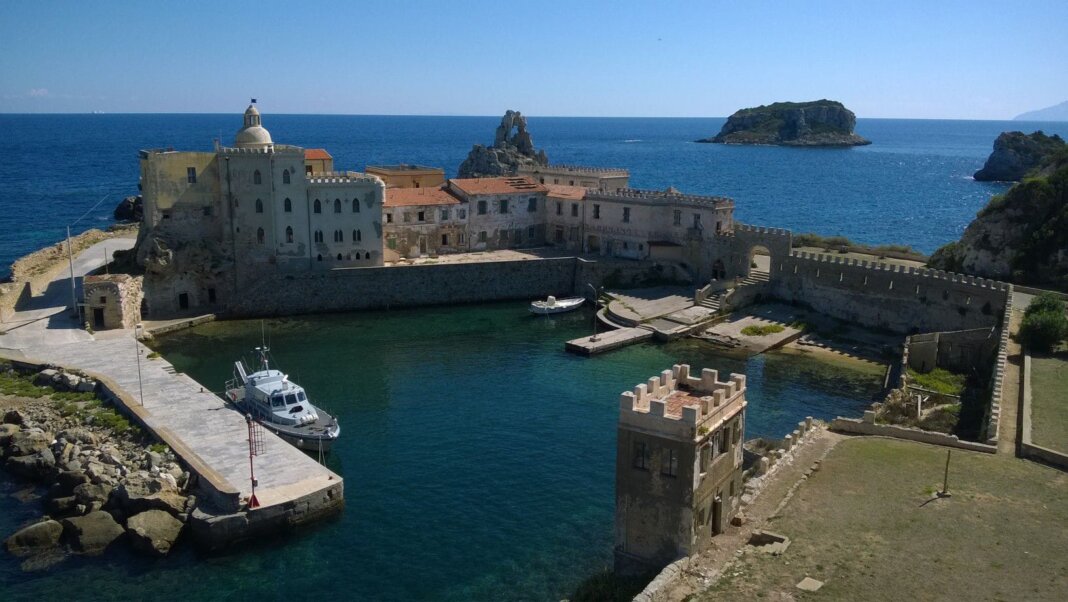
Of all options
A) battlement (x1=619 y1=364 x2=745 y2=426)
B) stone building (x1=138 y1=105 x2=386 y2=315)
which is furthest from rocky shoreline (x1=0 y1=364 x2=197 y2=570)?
battlement (x1=619 y1=364 x2=745 y2=426)

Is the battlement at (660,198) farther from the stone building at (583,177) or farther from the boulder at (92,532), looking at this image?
the boulder at (92,532)

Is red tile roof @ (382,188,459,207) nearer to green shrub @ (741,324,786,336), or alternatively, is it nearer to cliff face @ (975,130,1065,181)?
green shrub @ (741,324,786,336)

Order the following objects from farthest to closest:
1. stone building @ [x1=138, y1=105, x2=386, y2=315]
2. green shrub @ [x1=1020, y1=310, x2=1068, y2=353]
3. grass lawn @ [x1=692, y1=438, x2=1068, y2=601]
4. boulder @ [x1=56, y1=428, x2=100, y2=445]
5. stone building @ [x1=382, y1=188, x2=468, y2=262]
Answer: stone building @ [x1=382, y1=188, x2=468, y2=262], stone building @ [x1=138, y1=105, x2=386, y2=315], green shrub @ [x1=1020, y1=310, x2=1068, y2=353], boulder @ [x1=56, y1=428, x2=100, y2=445], grass lawn @ [x1=692, y1=438, x2=1068, y2=601]

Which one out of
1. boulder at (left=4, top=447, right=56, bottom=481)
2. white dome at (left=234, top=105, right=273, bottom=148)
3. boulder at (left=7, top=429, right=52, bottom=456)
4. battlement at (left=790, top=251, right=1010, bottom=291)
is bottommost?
boulder at (left=4, top=447, right=56, bottom=481)

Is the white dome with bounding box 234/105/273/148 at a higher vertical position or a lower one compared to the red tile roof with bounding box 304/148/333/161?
higher

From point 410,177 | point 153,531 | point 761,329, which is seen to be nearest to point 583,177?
point 410,177

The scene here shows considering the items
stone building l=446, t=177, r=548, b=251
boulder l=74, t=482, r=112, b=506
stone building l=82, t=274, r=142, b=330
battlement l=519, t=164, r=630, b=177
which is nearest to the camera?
boulder l=74, t=482, r=112, b=506

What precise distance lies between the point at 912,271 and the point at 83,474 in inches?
1689

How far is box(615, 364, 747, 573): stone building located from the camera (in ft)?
68.9

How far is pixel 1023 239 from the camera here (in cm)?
5194

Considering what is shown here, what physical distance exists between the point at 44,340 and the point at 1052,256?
5591 cm

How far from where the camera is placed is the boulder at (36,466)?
3138cm

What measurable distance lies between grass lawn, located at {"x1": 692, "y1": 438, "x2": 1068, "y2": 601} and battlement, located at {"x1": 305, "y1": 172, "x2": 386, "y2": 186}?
38.4 m

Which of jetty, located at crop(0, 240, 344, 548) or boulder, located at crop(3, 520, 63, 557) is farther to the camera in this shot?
jetty, located at crop(0, 240, 344, 548)
